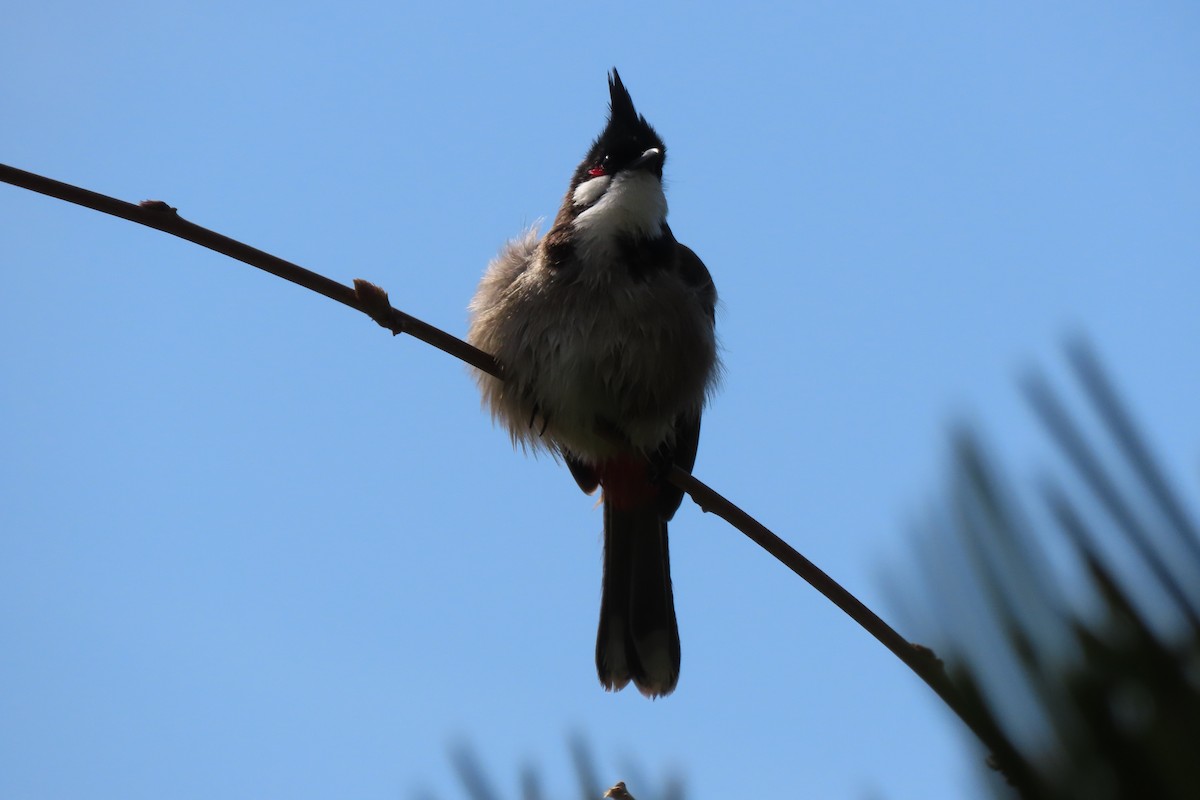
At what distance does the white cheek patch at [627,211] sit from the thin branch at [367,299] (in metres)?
1.50

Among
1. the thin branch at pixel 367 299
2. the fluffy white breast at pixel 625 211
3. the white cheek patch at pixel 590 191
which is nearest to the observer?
the thin branch at pixel 367 299

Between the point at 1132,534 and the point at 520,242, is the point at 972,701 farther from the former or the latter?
the point at 520,242

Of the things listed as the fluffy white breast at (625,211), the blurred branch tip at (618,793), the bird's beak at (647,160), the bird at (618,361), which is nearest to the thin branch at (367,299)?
the blurred branch tip at (618,793)

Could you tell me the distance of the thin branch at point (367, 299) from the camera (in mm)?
2199

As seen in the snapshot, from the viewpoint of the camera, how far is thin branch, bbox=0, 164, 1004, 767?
2.20 meters

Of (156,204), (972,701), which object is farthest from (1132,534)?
(156,204)

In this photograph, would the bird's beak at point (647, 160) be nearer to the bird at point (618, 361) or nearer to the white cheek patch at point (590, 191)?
the bird at point (618, 361)

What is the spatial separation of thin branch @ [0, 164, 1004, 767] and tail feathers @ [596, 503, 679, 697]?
1.76 m

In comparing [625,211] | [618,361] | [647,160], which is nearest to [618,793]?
[618,361]

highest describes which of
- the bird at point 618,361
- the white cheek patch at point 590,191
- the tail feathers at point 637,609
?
the white cheek patch at point 590,191

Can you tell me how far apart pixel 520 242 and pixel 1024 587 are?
4104 millimetres

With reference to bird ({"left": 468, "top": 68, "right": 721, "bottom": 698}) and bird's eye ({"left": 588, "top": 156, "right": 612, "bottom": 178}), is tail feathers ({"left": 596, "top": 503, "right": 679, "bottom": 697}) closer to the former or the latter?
bird ({"left": 468, "top": 68, "right": 721, "bottom": 698})

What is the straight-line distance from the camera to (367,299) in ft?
9.25

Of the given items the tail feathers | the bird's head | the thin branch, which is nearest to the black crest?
the bird's head
